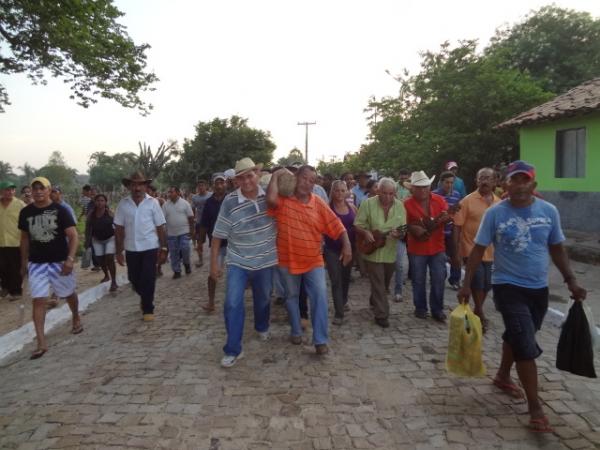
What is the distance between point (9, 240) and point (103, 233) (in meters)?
1.40

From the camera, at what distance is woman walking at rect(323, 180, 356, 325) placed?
5367 mm

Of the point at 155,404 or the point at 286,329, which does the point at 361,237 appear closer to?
the point at 286,329

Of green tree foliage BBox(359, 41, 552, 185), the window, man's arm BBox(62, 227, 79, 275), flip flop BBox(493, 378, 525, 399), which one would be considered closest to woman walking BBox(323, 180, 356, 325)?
flip flop BBox(493, 378, 525, 399)

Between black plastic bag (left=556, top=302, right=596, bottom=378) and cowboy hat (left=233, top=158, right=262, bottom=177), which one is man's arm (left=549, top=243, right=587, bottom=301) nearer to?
black plastic bag (left=556, top=302, right=596, bottom=378)

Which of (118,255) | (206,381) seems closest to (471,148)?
(118,255)

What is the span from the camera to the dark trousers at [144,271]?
18.9 ft

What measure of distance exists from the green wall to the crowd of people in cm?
783

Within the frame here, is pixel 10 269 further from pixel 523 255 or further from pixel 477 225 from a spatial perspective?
pixel 523 255

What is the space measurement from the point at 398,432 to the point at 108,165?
79.9 m

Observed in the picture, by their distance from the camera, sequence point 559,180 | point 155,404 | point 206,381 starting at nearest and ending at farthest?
point 155,404
point 206,381
point 559,180

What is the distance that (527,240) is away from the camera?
3.21 meters

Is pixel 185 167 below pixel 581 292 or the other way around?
the other way around

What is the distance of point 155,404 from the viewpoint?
3.55 m

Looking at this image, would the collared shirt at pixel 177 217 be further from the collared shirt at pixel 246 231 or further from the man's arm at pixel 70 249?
the collared shirt at pixel 246 231
